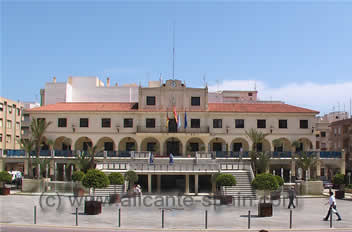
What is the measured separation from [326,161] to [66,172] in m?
29.7

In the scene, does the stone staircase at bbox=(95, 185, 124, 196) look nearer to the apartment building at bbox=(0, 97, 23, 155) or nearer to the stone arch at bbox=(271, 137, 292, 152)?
the stone arch at bbox=(271, 137, 292, 152)

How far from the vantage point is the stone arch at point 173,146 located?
57.2 metres

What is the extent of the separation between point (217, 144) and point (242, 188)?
18822mm

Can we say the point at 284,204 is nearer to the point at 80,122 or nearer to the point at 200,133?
the point at 200,133

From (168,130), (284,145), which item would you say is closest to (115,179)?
(168,130)

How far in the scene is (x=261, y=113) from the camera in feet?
183

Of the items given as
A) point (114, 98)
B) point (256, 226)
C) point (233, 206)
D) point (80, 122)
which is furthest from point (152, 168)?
point (114, 98)

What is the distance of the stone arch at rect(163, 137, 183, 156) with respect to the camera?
57.2 metres

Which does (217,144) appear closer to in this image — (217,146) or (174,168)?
(217,146)

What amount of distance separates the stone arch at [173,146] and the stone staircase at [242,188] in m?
15.8

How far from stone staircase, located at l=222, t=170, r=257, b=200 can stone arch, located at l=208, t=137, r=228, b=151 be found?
49.3ft

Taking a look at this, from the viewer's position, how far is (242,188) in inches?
1548

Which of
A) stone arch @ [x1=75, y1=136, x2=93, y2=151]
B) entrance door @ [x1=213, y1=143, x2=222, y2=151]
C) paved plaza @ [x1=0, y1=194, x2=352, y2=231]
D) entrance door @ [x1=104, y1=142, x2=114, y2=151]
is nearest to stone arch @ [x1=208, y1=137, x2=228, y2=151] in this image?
entrance door @ [x1=213, y1=143, x2=222, y2=151]

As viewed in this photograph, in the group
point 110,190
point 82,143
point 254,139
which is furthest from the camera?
point 82,143
